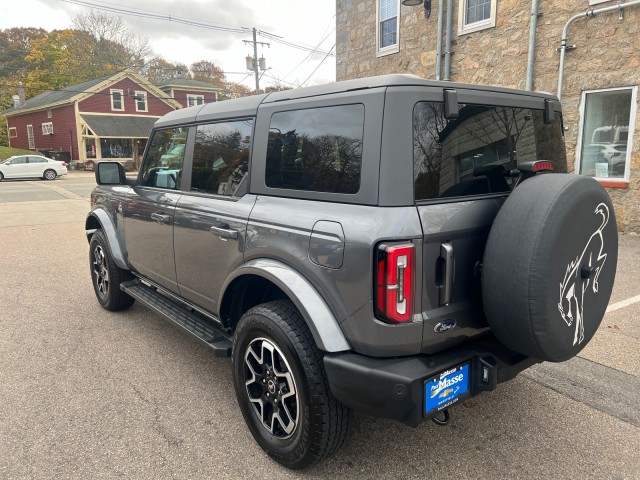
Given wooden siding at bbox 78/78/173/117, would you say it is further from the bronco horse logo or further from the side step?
the bronco horse logo

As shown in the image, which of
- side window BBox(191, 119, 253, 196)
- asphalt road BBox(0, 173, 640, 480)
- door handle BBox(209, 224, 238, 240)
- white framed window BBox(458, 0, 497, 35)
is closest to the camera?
asphalt road BBox(0, 173, 640, 480)

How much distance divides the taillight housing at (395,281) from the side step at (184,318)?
1.25 m

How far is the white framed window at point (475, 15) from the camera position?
9.73 m

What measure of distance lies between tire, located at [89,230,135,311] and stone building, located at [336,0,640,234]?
310 inches

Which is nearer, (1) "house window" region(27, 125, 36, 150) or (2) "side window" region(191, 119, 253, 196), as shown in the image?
(2) "side window" region(191, 119, 253, 196)

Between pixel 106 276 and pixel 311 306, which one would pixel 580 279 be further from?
pixel 106 276

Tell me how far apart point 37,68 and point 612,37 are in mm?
55114

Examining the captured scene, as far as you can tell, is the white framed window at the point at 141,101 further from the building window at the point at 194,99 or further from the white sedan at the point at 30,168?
the white sedan at the point at 30,168

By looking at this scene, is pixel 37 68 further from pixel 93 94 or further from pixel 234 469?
pixel 234 469

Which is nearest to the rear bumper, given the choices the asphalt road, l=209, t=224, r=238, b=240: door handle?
the asphalt road

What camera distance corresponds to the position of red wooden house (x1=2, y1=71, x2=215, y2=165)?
3550 centimetres

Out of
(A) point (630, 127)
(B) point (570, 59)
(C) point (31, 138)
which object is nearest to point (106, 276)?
(A) point (630, 127)

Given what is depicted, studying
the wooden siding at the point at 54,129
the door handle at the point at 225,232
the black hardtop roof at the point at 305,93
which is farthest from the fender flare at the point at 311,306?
the wooden siding at the point at 54,129

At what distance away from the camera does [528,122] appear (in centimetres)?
274
